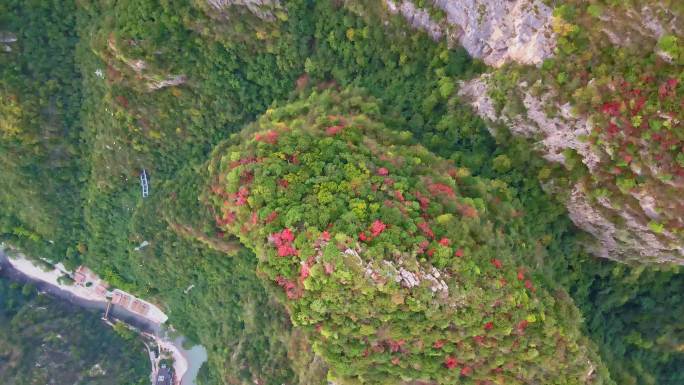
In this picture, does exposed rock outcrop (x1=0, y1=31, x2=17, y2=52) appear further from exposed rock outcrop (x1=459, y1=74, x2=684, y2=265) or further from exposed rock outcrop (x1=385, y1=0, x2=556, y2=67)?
exposed rock outcrop (x1=459, y1=74, x2=684, y2=265)

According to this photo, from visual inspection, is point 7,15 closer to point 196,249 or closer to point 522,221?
point 196,249

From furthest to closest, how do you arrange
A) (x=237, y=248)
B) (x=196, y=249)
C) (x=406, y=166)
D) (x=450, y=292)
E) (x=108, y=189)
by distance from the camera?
1. (x=108, y=189)
2. (x=196, y=249)
3. (x=237, y=248)
4. (x=406, y=166)
5. (x=450, y=292)

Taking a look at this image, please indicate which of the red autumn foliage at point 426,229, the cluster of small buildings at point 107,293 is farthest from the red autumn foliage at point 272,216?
the cluster of small buildings at point 107,293

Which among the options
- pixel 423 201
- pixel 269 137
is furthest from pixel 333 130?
pixel 423 201

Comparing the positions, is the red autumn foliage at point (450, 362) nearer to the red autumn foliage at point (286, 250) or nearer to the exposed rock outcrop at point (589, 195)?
the red autumn foliage at point (286, 250)

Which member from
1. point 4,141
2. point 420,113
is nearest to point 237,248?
point 420,113

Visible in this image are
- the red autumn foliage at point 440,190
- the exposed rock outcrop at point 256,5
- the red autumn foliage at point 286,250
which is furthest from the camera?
the exposed rock outcrop at point 256,5
